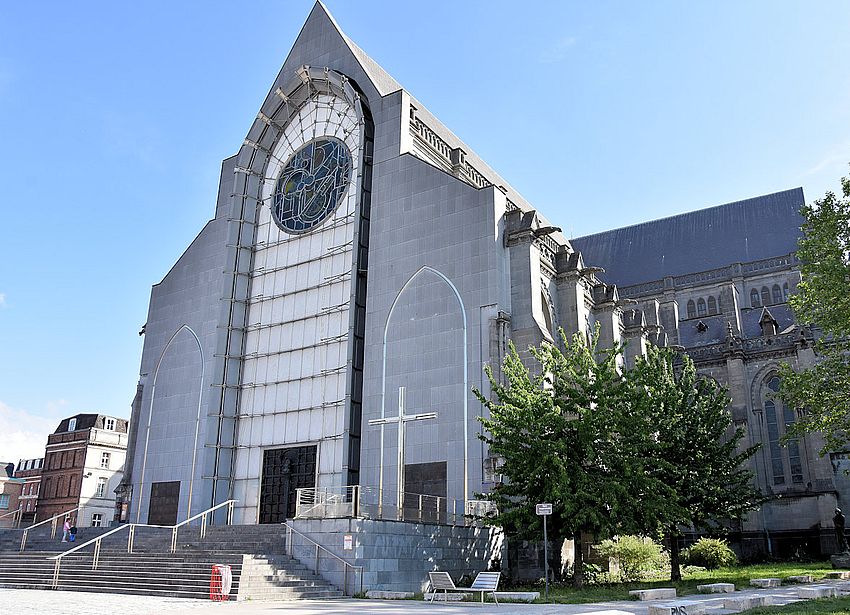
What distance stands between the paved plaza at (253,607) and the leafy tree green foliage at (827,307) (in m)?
7.00

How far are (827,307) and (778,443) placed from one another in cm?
2562

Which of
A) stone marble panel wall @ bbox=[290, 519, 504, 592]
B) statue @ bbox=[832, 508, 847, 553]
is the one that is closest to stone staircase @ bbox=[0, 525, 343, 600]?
stone marble panel wall @ bbox=[290, 519, 504, 592]

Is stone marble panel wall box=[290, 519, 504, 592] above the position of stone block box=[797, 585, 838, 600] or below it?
above

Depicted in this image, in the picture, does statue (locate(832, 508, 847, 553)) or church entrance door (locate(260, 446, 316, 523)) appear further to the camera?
statue (locate(832, 508, 847, 553))

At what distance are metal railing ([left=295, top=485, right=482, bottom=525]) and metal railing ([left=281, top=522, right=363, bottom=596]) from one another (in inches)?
24.2

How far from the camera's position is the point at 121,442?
70125 millimetres

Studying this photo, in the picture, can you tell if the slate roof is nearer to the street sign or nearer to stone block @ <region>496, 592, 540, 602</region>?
the street sign

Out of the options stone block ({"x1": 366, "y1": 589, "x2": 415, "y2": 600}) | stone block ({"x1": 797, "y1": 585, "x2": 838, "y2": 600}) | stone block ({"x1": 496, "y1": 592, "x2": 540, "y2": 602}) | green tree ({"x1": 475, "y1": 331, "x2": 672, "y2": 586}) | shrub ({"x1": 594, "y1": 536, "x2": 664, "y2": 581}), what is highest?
green tree ({"x1": 475, "y1": 331, "x2": 672, "y2": 586})

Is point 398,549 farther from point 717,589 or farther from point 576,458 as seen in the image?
point 717,589

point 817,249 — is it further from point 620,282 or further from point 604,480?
point 620,282

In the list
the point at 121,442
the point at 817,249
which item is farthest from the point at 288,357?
the point at 121,442

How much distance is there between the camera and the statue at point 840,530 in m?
37.4

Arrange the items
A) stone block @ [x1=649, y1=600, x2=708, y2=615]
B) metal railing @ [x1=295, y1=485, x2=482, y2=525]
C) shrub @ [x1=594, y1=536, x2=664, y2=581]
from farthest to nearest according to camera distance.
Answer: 1. shrub @ [x1=594, y1=536, x2=664, y2=581]
2. metal railing @ [x1=295, y1=485, x2=482, y2=525]
3. stone block @ [x1=649, y1=600, x2=708, y2=615]

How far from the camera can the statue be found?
3738 centimetres
